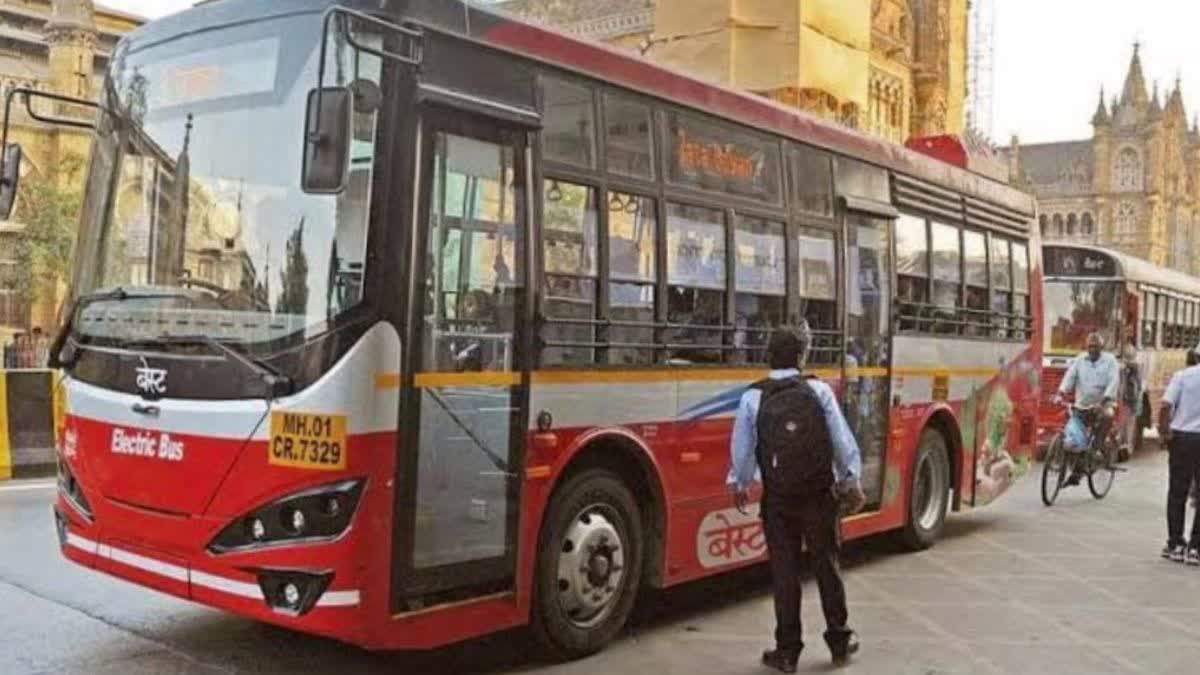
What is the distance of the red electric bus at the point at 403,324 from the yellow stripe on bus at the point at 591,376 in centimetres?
1

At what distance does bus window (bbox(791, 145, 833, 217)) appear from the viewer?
26.3 ft

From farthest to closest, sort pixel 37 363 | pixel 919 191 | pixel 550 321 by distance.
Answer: pixel 37 363 → pixel 919 191 → pixel 550 321

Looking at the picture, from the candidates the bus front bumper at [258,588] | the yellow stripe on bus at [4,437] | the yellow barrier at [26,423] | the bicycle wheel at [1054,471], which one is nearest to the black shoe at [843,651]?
the bus front bumper at [258,588]

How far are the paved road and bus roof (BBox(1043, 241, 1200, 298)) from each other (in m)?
10.3

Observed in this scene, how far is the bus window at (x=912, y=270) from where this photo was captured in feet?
30.7

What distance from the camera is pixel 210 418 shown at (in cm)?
521

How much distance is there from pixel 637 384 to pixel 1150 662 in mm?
3194

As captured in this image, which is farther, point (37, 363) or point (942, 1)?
point (942, 1)

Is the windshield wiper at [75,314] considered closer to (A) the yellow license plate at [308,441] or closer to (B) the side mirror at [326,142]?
(A) the yellow license plate at [308,441]

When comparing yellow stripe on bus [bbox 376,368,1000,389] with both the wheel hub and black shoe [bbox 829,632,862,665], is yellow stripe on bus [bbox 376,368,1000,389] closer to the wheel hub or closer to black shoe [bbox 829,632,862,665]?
the wheel hub

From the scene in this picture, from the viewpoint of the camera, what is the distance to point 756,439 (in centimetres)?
616

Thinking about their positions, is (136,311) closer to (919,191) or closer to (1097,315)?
(919,191)

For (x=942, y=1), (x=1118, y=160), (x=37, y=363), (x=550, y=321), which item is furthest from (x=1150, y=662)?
(x=1118, y=160)

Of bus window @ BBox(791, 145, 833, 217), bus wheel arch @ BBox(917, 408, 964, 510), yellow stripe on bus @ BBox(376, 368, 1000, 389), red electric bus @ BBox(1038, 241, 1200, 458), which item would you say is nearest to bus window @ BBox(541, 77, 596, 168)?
yellow stripe on bus @ BBox(376, 368, 1000, 389)
